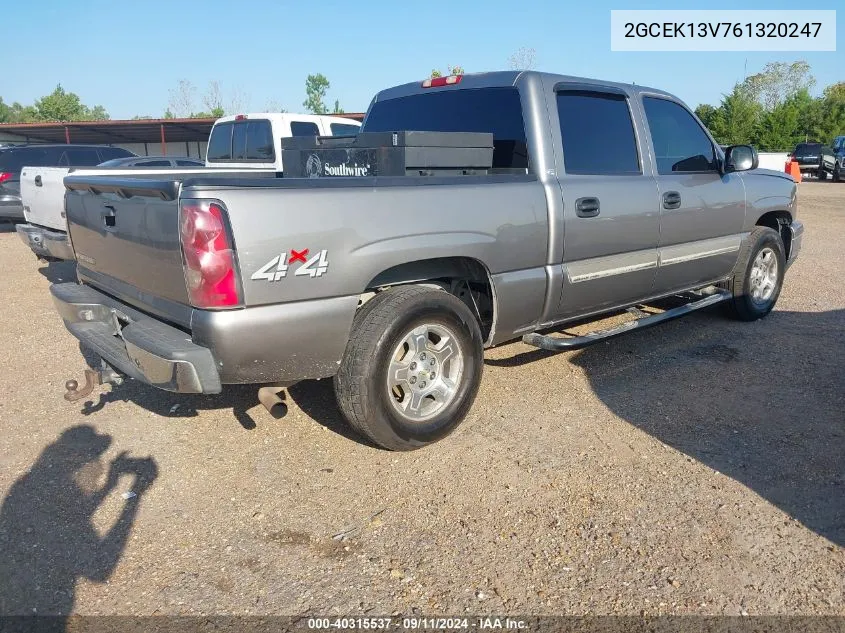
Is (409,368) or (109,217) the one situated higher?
(109,217)

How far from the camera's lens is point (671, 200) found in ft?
15.8

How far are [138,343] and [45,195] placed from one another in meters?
4.96

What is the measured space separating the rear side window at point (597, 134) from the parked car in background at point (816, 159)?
1191 inches

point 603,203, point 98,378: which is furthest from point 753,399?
point 98,378

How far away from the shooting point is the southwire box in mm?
3863

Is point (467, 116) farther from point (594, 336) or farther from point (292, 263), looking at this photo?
point (292, 263)

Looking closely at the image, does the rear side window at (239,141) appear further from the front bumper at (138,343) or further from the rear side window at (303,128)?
the front bumper at (138,343)

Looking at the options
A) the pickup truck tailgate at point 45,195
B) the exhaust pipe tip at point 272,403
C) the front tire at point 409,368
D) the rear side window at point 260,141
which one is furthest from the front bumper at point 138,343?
the rear side window at point 260,141

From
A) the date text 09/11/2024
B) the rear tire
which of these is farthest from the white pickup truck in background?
the date text 09/11/2024

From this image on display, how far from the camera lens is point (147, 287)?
11.0 ft

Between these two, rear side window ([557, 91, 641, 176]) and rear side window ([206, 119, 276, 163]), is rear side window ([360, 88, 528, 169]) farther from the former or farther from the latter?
rear side window ([206, 119, 276, 163])

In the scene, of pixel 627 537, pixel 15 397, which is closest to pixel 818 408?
pixel 627 537

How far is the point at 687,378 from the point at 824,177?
3169cm

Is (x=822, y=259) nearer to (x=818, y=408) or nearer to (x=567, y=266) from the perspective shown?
(x=818, y=408)
